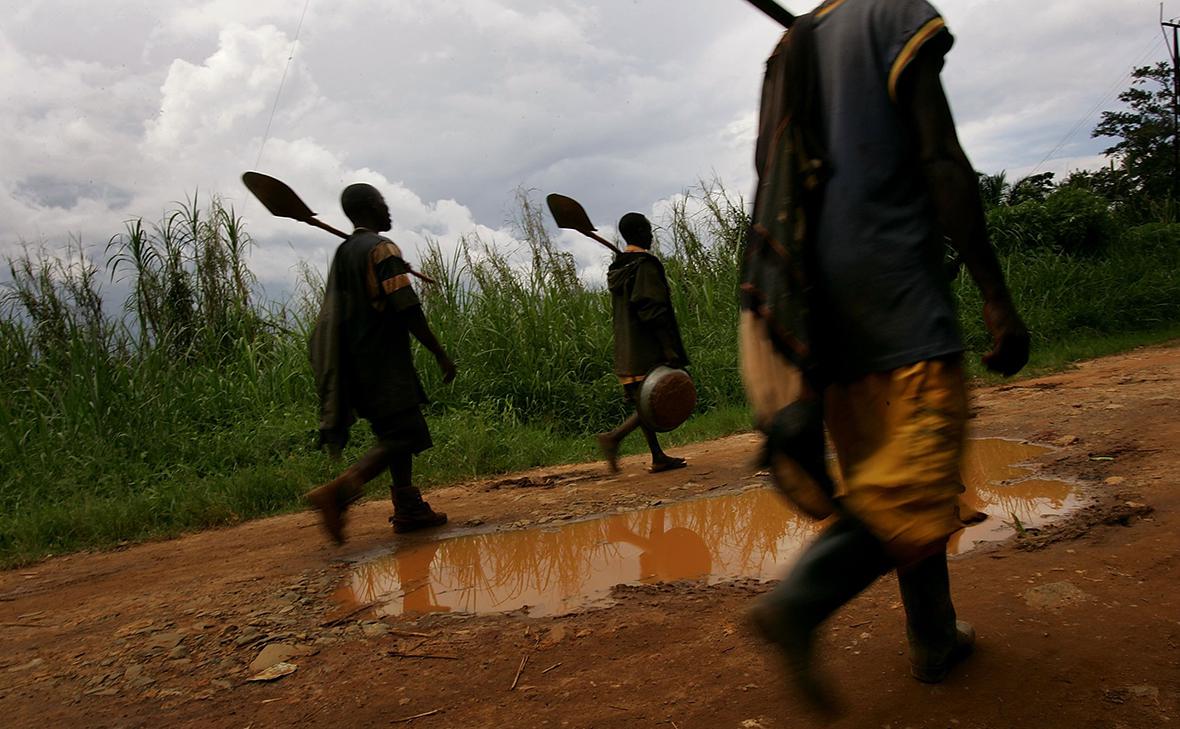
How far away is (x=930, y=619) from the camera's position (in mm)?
1818

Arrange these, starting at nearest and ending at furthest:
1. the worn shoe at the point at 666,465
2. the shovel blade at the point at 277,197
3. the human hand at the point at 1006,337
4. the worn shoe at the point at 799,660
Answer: the worn shoe at the point at 799,660
the human hand at the point at 1006,337
the shovel blade at the point at 277,197
the worn shoe at the point at 666,465

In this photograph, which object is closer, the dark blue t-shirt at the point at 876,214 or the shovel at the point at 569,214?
the dark blue t-shirt at the point at 876,214

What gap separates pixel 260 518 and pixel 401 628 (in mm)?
2697

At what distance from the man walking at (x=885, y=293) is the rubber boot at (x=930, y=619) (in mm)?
328

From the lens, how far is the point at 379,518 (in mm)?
4609

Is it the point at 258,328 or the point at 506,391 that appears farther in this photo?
the point at 258,328

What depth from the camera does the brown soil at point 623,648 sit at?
1.83 metres

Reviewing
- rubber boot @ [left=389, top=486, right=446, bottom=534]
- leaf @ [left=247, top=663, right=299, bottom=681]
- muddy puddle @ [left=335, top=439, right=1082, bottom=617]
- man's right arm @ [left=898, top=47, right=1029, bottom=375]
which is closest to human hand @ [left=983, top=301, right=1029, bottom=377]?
man's right arm @ [left=898, top=47, right=1029, bottom=375]

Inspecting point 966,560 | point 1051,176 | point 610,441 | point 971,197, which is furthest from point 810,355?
point 1051,176

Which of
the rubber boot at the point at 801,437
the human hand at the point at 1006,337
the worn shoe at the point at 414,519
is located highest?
the human hand at the point at 1006,337

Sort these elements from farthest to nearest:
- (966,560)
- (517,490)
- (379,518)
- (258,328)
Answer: (258,328)
(517,490)
(379,518)
(966,560)

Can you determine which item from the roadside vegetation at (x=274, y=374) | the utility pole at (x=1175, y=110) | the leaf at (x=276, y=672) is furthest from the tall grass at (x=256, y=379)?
the utility pole at (x=1175, y=110)

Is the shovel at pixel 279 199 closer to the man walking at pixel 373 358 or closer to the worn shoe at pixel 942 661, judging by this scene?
the man walking at pixel 373 358

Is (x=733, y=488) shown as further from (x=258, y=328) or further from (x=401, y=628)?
(x=258, y=328)
